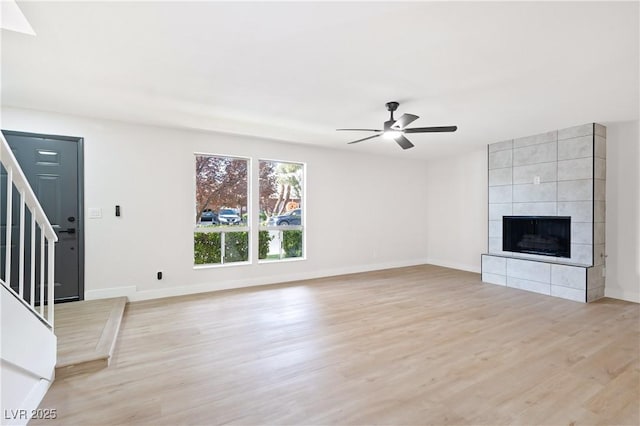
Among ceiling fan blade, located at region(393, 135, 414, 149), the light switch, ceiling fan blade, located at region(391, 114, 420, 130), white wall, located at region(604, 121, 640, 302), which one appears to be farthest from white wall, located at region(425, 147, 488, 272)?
the light switch

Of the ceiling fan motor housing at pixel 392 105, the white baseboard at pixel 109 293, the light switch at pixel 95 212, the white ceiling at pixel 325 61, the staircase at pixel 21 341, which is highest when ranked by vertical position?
the white ceiling at pixel 325 61

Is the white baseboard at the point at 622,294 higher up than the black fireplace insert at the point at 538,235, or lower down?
lower down

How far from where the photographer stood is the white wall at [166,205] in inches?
166

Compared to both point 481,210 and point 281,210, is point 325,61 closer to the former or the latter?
point 281,210

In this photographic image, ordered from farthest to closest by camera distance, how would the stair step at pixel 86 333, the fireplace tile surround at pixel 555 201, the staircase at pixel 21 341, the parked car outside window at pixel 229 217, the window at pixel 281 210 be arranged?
the window at pixel 281 210 → the parked car outside window at pixel 229 217 → the fireplace tile surround at pixel 555 201 → the stair step at pixel 86 333 → the staircase at pixel 21 341

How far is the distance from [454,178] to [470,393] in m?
5.50

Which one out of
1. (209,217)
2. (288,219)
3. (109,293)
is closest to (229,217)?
(209,217)

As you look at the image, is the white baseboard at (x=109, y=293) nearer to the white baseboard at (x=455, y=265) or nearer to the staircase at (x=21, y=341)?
the staircase at (x=21, y=341)

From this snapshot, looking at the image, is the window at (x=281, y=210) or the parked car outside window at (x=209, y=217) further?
the window at (x=281, y=210)

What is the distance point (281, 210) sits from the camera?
5.71 meters

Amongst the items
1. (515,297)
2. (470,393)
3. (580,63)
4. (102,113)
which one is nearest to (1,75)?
(102,113)

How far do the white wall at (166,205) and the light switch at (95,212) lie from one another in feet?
0.15

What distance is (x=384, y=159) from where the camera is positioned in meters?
6.93

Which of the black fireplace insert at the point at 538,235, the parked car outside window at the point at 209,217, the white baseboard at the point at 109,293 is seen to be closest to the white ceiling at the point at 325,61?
the parked car outside window at the point at 209,217
